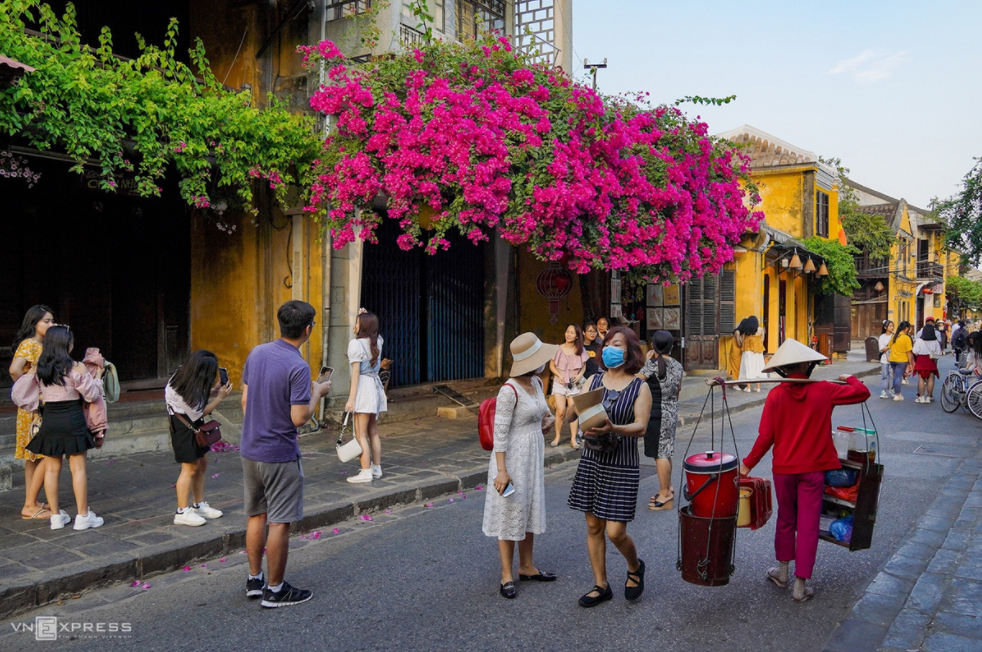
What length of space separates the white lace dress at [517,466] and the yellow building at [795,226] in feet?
68.1

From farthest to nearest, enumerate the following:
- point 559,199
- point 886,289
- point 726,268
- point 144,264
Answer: point 886,289 < point 726,268 < point 144,264 < point 559,199

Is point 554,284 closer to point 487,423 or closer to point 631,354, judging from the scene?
point 631,354

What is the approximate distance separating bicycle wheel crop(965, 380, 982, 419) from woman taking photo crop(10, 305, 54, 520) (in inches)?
538

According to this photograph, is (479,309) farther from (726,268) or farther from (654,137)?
(726,268)

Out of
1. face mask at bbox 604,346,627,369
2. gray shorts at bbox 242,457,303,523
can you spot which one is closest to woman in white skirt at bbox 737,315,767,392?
face mask at bbox 604,346,627,369

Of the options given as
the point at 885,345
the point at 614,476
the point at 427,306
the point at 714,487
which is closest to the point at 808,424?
the point at 714,487

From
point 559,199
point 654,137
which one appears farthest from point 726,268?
point 559,199

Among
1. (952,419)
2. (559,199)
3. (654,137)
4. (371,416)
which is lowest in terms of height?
(952,419)

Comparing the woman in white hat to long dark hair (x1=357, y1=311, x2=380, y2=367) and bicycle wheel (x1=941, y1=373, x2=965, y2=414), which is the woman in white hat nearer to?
long dark hair (x1=357, y1=311, x2=380, y2=367)

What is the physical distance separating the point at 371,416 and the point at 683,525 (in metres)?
4.34

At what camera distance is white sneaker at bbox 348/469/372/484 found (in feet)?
26.0

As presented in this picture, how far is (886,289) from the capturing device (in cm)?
4175

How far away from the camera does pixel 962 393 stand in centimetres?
1395
